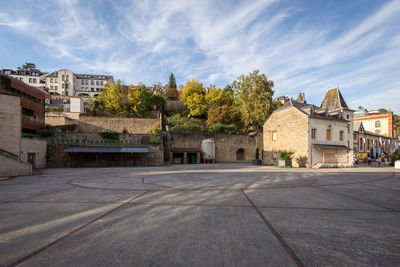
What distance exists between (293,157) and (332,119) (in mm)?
6998

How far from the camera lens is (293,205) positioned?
→ 21.5 ft

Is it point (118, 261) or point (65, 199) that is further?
point (65, 199)

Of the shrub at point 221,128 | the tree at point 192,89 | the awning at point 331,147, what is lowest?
the awning at point 331,147

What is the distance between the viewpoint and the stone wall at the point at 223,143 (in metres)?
31.8

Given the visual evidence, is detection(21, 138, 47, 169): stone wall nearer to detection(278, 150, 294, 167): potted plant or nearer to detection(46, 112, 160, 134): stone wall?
detection(46, 112, 160, 134): stone wall

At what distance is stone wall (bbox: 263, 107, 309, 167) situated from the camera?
24891 millimetres

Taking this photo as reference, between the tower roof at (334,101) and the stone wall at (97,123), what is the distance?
2756cm

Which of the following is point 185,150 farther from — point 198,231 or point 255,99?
point 198,231

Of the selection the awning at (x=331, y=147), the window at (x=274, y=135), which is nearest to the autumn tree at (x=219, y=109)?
the window at (x=274, y=135)

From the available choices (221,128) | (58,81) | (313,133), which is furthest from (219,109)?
(58,81)

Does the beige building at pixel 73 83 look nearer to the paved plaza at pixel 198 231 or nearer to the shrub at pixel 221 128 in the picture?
the shrub at pixel 221 128

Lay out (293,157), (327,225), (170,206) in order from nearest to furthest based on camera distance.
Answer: (327,225) → (170,206) → (293,157)

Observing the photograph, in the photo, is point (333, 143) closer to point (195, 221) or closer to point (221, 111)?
point (221, 111)

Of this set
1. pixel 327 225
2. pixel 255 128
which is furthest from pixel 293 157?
pixel 327 225
